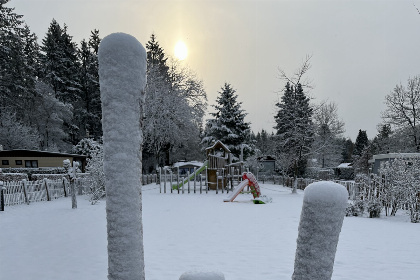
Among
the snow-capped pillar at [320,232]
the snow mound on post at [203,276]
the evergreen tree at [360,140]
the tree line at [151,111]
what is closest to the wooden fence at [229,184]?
the tree line at [151,111]

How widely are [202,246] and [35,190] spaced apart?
12459mm

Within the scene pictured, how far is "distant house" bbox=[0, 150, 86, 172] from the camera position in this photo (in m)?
23.3

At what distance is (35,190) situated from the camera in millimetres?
14609

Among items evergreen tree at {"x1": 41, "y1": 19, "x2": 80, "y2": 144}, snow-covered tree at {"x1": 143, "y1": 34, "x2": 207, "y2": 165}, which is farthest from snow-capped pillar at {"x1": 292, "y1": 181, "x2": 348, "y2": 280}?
evergreen tree at {"x1": 41, "y1": 19, "x2": 80, "y2": 144}

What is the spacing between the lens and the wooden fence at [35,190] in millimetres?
11992

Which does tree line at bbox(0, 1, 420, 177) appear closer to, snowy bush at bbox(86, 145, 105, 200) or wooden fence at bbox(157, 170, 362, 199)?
wooden fence at bbox(157, 170, 362, 199)

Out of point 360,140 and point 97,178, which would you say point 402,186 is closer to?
point 97,178

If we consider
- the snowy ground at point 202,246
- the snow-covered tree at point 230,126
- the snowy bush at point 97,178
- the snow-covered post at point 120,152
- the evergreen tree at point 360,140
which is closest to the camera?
the snow-covered post at point 120,152

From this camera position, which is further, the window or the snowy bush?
the window

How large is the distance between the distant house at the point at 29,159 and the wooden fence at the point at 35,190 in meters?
9.41

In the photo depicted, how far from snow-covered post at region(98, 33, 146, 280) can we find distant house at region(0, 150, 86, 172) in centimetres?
2576

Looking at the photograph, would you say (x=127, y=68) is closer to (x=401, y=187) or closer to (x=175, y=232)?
(x=175, y=232)

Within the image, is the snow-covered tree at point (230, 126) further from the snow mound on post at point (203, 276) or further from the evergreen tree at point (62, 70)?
the snow mound on post at point (203, 276)

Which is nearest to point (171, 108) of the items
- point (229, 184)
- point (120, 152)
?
point (229, 184)
